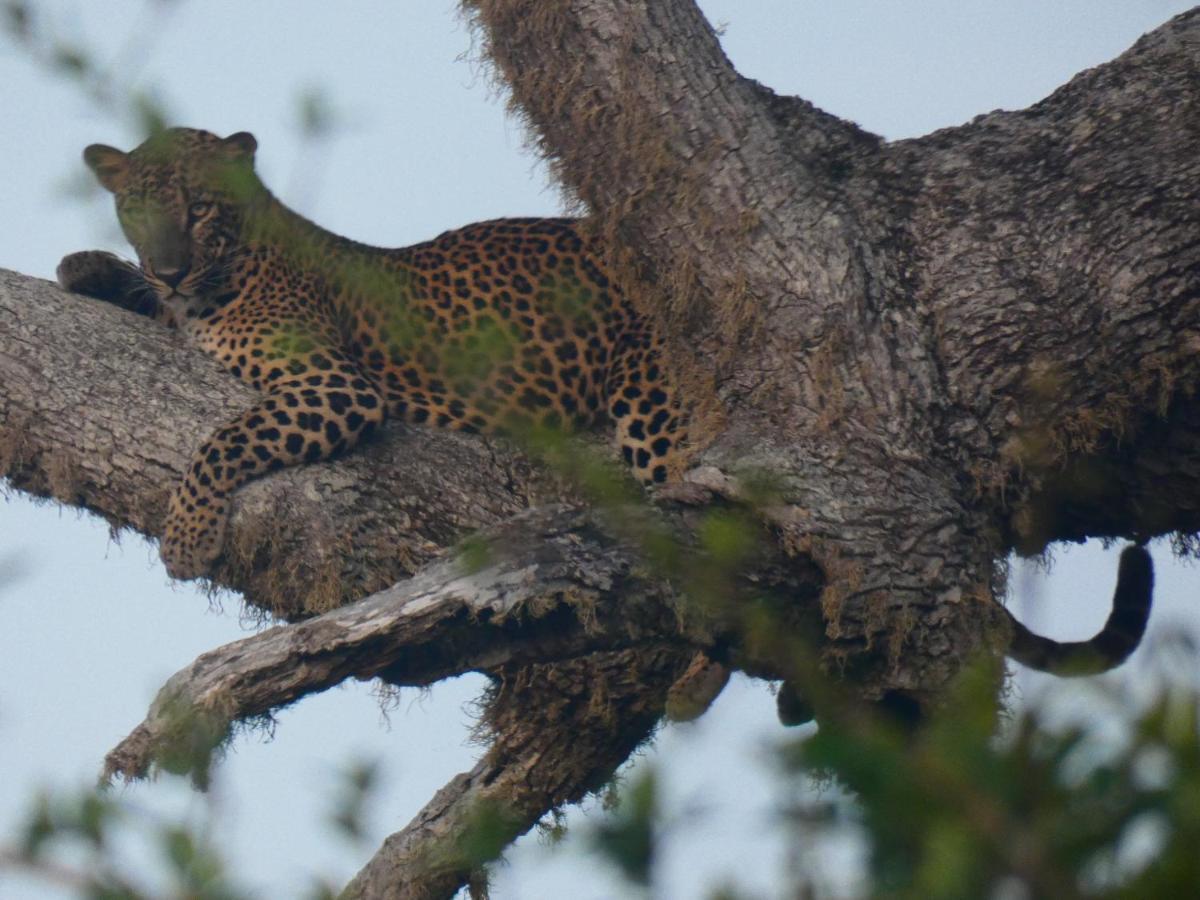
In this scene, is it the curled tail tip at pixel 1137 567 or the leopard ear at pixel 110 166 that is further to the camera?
the leopard ear at pixel 110 166

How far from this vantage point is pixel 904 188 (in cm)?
570

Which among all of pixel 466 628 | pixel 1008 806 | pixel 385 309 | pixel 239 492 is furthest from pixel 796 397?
pixel 1008 806

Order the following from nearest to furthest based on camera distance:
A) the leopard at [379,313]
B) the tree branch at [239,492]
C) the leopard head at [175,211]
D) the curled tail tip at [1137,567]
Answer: the curled tail tip at [1137,567]
the tree branch at [239,492]
the leopard at [379,313]
the leopard head at [175,211]

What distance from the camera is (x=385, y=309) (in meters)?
7.65

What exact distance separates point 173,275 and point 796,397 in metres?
3.43

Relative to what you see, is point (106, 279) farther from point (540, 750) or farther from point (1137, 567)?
point (1137, 567)

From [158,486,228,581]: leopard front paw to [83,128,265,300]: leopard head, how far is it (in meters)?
1.74

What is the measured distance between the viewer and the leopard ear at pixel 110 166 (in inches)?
299

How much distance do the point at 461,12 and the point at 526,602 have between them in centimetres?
236

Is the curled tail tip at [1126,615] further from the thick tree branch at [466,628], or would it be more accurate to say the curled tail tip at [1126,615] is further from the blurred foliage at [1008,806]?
the blurred foliage at [1008,806]

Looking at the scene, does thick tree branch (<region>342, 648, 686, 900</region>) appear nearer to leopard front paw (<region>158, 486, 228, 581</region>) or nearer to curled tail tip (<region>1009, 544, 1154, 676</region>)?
leopard front paw (<region>158, 486, 228, 581</region>)

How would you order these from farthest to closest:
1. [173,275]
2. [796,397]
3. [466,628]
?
[173,275]
[796,397]
[466,628]

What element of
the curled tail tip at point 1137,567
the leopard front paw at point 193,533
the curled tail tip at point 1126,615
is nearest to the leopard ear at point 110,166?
the leopard front paw at point 193,533

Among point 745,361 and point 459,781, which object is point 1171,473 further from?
point 459,781
